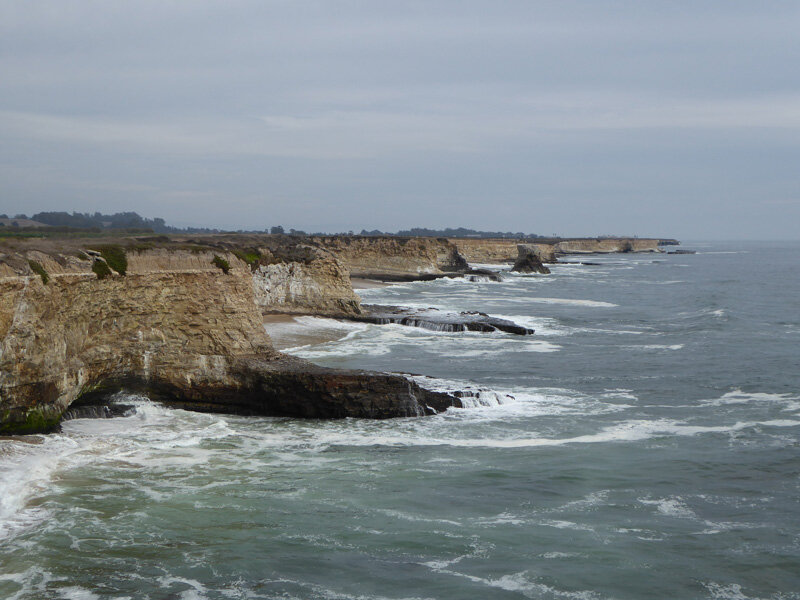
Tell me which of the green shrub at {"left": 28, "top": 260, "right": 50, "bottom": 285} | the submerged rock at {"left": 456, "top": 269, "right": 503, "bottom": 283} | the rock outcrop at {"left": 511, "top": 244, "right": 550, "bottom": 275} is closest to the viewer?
the green shrub at {"left": 28, "top": 260, "right": 50, "bottom": 285}

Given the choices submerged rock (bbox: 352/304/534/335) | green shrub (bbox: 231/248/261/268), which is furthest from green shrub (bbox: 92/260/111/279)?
submerged rock (bbox: 352/304/534/335)

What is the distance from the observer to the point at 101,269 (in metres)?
17.3

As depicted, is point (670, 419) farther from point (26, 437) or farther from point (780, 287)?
point (780, 287)

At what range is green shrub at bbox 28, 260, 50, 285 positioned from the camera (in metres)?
15.1

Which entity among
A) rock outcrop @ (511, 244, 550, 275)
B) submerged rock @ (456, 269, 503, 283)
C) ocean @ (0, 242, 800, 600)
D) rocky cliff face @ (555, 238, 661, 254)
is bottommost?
ocean @ (0, 242, 800, 600)

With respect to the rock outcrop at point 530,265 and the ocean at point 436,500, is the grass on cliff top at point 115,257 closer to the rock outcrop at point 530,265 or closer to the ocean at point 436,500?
the ocean at point 436,500

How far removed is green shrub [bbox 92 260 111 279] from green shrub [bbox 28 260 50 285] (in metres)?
1.78

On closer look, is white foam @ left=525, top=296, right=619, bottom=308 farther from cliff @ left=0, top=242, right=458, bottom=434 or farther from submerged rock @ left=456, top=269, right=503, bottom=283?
cliff @ left=0, top=242, right=458, bottom=434

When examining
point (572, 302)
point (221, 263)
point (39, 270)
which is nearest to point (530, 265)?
point (572, 302)

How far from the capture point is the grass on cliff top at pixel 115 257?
1784 centimetres

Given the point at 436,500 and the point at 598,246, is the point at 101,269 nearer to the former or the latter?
the point at 436,500

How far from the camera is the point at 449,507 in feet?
40.2

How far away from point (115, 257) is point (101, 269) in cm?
88

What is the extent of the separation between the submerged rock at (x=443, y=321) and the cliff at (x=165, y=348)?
14.8 m
